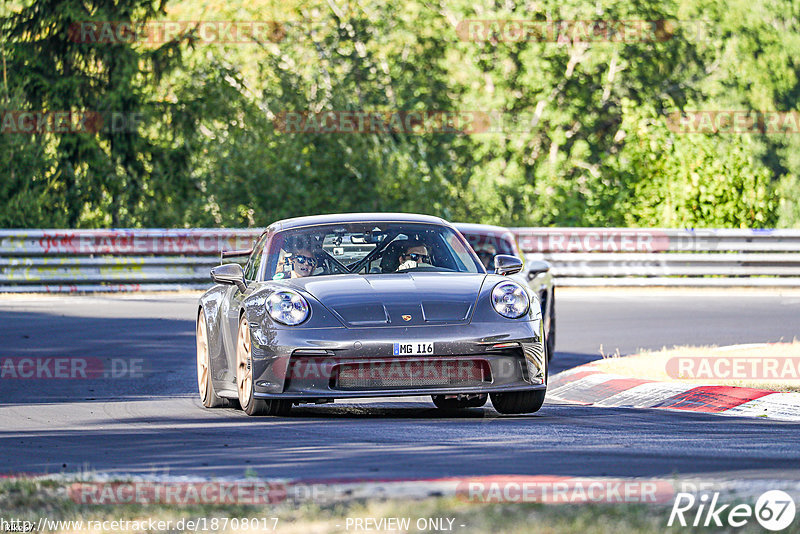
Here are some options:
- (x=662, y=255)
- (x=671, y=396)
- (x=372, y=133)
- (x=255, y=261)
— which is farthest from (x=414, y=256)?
A: (x=372, y=133)

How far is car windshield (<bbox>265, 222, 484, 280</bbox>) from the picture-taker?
405 inches

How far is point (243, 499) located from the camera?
236 inches

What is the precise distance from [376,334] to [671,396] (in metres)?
2.68

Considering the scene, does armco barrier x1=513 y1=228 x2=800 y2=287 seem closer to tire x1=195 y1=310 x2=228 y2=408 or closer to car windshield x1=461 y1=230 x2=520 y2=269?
car windshield x1=461 y1=230 x2=520 y2=269

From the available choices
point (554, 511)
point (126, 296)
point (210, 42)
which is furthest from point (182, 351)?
point (210, 42)

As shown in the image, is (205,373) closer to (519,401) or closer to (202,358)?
(202,358)

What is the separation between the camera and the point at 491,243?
15.3 m

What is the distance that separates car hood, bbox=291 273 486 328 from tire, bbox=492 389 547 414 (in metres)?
0.72

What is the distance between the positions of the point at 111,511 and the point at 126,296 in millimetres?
18522

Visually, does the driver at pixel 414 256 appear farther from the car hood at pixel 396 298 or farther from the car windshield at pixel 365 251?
the car hood at pixel 396 298

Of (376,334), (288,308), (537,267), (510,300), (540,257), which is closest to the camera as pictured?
(376,334)

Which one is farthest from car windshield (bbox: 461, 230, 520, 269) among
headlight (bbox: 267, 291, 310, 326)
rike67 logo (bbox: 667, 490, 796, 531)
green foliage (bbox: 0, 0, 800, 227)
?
green foliage (bbox: 0, 0, 800, 227)

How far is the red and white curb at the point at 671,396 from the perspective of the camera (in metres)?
10.0

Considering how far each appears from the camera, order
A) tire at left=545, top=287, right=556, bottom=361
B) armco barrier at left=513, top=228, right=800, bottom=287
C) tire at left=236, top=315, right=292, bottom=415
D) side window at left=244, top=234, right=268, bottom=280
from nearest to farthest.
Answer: tire at left=236, top=315, right=292, bottom=415 < side window at left=244, top=234, right=268, bottom=280 < tire at left=545, top=287, right=556, bottom=361 < armco barrier at left=513, top=228, right=800, bottom=287
